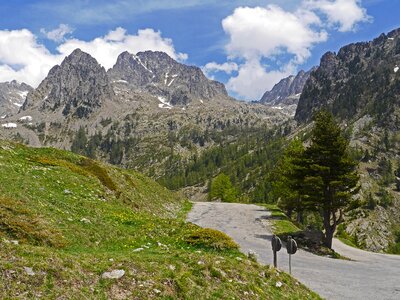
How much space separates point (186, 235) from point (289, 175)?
22.8m

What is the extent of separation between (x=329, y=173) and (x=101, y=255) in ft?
98.6

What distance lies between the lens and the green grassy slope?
40.9 ft

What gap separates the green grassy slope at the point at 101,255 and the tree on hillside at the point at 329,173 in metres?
18.4

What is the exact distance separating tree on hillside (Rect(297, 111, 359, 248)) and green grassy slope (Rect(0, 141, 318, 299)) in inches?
724

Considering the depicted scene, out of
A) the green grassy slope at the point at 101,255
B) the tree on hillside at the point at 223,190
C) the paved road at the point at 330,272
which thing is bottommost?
the paved road at the point at 330,272

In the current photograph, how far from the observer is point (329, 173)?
40062mm

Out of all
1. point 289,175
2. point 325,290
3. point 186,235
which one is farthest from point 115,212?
point 289,175

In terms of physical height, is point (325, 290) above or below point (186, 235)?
below

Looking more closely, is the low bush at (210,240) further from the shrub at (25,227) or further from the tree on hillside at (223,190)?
the tree on hillside at (223,190)

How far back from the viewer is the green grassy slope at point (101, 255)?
1245 cm

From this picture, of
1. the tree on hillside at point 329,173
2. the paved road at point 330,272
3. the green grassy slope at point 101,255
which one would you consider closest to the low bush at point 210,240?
the green grassy slope at point 101,255

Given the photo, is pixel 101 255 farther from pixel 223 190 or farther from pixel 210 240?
pixel 223 190

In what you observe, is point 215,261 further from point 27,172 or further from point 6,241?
point 27,172

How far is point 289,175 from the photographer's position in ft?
143
